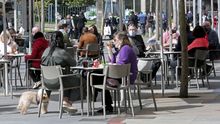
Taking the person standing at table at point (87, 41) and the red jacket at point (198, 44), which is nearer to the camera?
the red jacket at point (198, 44)

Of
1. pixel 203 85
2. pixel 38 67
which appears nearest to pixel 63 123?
pixel 38 67

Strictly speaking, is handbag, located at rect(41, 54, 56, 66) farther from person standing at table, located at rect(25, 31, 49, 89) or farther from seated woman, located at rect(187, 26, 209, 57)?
seated woman, located at rect(187, 26, 209, 57)

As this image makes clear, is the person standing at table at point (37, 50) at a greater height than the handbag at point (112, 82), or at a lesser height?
greater

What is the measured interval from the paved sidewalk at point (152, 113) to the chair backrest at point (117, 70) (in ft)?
2.59

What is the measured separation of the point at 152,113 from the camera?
12109mm

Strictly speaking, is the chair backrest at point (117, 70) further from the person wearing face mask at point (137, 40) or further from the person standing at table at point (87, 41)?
the person standing at table at point (87, 41)

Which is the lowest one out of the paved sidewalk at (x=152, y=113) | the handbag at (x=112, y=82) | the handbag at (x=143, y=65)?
the paved sidewalk at (x=152, y=113)

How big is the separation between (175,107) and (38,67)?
12.0ft

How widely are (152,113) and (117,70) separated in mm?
1274

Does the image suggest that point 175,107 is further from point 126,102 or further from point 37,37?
point 37,37

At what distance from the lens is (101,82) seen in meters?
12.2

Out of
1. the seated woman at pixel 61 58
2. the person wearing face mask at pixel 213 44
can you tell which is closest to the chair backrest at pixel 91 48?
the person wearing face mask at pixel 213 44

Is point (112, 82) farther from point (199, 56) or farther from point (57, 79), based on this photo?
point (199, 56)

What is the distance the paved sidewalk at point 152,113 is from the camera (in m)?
11.1
